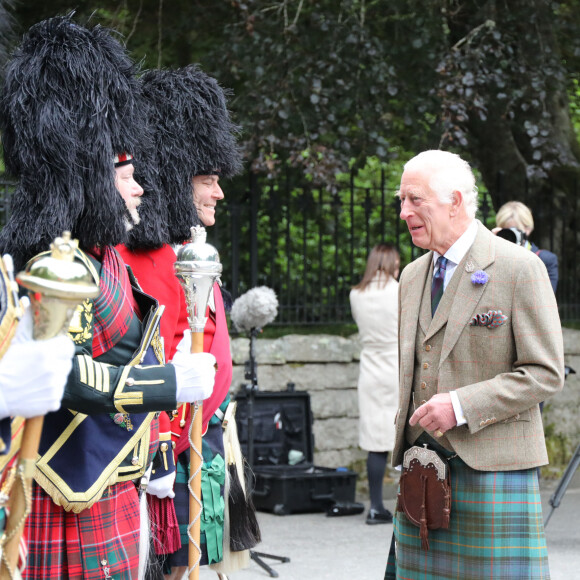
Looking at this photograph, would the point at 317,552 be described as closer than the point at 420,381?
No

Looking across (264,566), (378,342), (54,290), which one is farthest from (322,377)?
(54,290)

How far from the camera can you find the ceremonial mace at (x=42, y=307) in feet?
6.11

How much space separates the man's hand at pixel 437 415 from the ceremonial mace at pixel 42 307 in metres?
1.38

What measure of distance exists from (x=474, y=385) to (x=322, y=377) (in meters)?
4.91

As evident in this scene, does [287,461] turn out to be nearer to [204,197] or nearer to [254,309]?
[254,309]

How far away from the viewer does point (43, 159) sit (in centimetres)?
274

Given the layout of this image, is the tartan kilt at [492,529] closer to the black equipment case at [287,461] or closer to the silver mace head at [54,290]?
the silver mace head at [54,290]

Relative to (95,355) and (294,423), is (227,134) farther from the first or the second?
(294,423)

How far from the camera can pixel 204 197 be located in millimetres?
3920

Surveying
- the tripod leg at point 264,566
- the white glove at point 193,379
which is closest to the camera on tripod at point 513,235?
the tripod leg at point 264,566

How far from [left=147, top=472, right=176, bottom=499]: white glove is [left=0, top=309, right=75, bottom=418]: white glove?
1.31m

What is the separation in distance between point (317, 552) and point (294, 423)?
1.43 metres

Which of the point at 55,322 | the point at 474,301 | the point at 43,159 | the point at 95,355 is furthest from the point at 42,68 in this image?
the point at 474,301

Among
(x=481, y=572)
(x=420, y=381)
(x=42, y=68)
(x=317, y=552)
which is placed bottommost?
(x=317, y=552)
